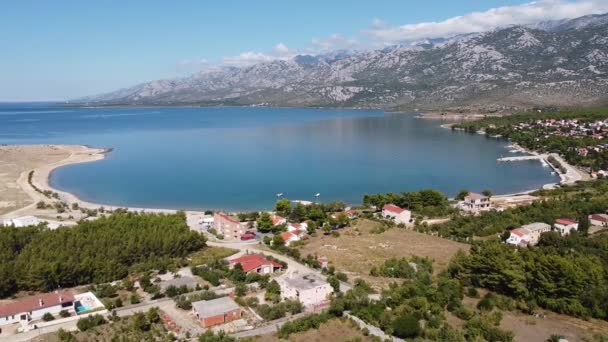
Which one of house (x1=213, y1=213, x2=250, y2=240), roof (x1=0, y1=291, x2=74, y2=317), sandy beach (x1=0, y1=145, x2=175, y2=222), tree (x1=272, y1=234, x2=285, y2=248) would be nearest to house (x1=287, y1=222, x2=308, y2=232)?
tree (x1=272, y1=234, x2=285, y2=248)

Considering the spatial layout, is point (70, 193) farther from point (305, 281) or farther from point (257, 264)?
point (305, 281)

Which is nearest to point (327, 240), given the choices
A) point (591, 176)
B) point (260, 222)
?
point (260, 222)

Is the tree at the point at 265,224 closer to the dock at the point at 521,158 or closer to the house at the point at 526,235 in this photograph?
the house at the point at 526,235

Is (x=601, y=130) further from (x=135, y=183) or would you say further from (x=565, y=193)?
(x=135, y=183)

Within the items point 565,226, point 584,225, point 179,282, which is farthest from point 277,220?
point 584,225

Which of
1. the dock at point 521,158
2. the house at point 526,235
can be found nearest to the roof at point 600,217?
the house at point 526,235

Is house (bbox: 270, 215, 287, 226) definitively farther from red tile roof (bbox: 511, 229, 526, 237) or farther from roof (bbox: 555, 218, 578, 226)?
roof (bbox: 555, 218, 578, 226)
